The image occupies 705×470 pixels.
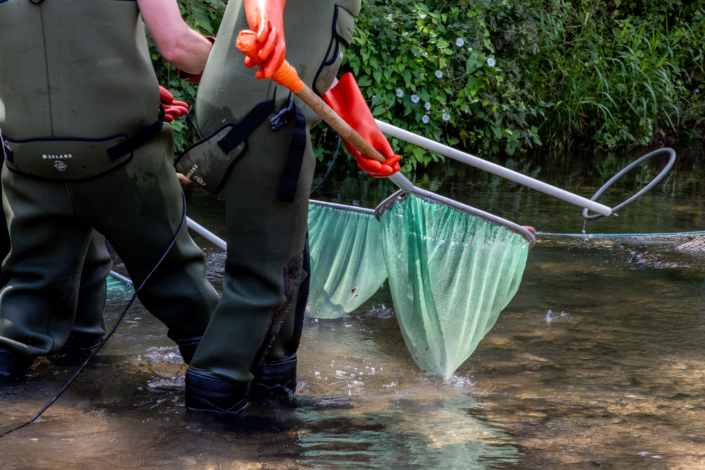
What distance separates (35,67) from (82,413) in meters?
0.89

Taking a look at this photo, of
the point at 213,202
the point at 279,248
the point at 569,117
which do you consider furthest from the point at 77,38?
the point at 569,117

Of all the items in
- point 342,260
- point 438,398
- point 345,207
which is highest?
point 345,207

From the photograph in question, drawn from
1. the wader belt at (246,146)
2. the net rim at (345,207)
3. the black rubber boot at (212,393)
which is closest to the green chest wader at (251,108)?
the wader belt at (246,146)

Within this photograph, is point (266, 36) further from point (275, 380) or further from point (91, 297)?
point (91, 297)

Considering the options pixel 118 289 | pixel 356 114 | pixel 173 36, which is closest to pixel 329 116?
pixel 356 114

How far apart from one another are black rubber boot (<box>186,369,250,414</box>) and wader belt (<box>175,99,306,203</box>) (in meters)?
0.50

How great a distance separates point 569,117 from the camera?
347 inches

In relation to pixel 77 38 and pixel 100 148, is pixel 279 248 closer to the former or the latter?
pixel 100 148

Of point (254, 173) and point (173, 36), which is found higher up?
point (173, 36)

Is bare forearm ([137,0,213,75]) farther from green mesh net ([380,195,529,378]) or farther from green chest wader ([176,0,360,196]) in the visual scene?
green mesh net ([380,195,529,378])

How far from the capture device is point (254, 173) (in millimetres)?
1846

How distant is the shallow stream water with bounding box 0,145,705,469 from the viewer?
5.65ft

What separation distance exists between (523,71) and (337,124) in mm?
7273

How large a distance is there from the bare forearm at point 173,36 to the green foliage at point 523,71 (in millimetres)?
3066
